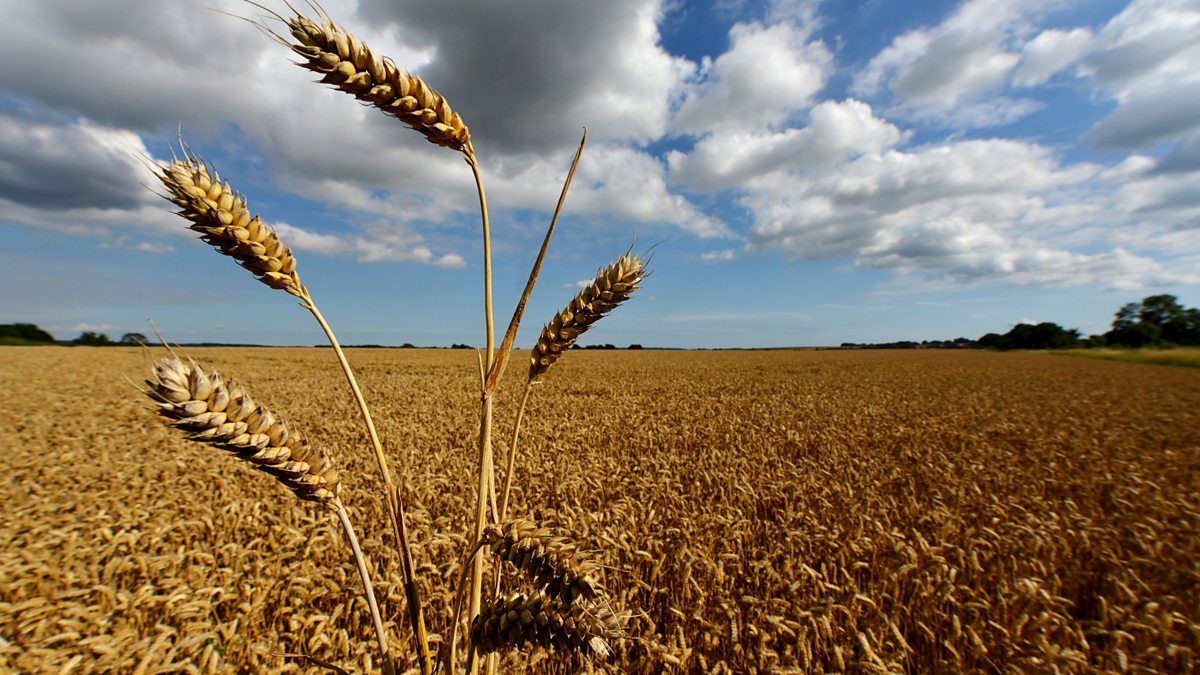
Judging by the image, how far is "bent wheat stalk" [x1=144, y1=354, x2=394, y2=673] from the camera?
0.92 m

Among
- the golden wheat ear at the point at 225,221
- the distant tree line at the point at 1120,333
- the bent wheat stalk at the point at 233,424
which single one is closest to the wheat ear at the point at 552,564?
the bent wheat stalk at the point at 233,424

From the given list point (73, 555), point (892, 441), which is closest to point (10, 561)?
point (73, 555)

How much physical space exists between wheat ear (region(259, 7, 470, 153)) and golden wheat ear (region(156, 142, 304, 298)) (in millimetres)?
341

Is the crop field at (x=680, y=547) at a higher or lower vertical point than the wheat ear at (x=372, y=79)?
lower

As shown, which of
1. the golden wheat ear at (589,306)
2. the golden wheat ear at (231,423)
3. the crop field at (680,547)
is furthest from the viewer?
the crop field at (680,547)

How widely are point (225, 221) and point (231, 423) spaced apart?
16.8 inches

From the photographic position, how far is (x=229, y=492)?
6125mm

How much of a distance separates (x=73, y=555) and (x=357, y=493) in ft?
8.35

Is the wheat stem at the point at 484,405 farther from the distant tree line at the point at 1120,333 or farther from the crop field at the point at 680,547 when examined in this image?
the distant tree line at the point at 1120,333

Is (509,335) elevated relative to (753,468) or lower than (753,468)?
elevated

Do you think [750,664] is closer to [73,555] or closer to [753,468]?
[753,468]

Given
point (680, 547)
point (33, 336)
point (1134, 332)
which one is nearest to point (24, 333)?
point (33, 336)

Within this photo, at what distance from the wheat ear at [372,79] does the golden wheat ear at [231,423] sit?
71 cm

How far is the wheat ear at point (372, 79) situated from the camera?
3.54 feet
